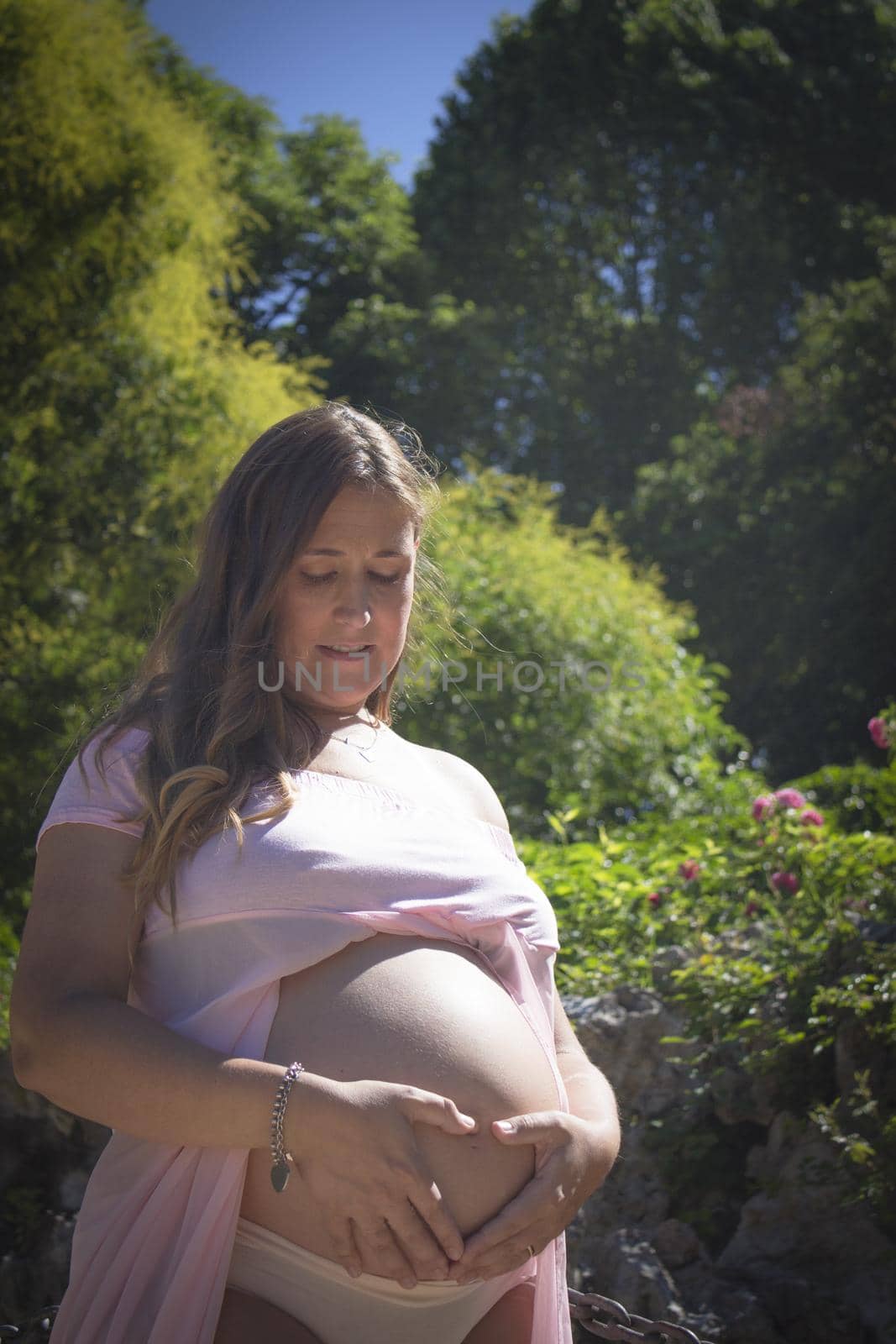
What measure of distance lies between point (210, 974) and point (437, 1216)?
382 millimetres

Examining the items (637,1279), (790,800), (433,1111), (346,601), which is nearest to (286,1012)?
(433,1111)

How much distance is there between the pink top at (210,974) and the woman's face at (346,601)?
0.22m

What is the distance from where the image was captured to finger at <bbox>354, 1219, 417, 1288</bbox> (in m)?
1.19

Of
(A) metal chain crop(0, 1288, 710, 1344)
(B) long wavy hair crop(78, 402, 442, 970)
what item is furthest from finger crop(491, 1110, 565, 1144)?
(A) metal chain crop(0, 1288, 710, 1344)

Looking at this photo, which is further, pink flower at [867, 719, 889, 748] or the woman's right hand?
pink flower at [867, 719, 889, 748]

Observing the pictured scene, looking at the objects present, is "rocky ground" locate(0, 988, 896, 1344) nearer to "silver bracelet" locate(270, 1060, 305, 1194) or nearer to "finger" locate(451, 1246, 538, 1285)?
"finger" locate(451, 1246, 538, 1285)

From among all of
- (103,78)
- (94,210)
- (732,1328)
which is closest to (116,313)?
(94,210)

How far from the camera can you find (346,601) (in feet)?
4.99

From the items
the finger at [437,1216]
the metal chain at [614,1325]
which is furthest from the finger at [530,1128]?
the metal chain at [614,1325]

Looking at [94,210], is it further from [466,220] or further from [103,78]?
[466,220]

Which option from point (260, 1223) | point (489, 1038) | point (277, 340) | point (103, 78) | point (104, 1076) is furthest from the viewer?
point (277, 340)

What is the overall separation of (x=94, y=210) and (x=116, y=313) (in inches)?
21.5

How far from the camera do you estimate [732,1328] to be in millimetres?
2199

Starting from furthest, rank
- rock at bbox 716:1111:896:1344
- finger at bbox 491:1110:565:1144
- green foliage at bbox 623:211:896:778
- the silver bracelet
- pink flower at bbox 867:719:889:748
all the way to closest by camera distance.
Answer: green foliage at bbox 623:211:896:778 < pink flower at bbox 867:719:889:748 < rock at bbox 716:1111:896:1344 < finger at bbox 491:1110:565:1144 < the silver bracelet
